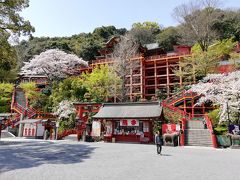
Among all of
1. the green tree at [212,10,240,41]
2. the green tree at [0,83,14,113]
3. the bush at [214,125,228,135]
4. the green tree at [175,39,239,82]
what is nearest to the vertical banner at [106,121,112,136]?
the bush at [214,125,228,135]

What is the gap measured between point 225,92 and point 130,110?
33.7 ft

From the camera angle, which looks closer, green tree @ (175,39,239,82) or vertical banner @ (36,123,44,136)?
vertical banner @ (36,123,44,136)

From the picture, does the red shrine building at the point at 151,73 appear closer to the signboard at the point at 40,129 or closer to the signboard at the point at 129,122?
the signboard at the point at 129,122

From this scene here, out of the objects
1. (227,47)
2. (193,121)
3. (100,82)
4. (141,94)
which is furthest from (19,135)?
(227,47)

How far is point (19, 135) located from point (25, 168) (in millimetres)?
24374

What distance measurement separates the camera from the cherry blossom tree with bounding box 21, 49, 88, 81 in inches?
1708

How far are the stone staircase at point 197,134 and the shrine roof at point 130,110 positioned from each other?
11.6 ft

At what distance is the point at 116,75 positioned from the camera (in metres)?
35.6

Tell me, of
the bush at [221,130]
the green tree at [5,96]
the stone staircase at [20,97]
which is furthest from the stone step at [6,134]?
the bush at [221,130]

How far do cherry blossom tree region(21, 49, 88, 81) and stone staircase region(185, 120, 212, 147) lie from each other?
29.1 meters

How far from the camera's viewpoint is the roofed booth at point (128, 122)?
2352cm

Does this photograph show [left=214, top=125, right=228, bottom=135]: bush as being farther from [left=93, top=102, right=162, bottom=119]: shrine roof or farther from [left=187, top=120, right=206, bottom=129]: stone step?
[left=93, top=102, right=162, bottom=119]: shrine roof

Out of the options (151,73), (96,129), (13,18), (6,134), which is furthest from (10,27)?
(151,73)

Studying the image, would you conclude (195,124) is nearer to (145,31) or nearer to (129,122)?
(129,122)
